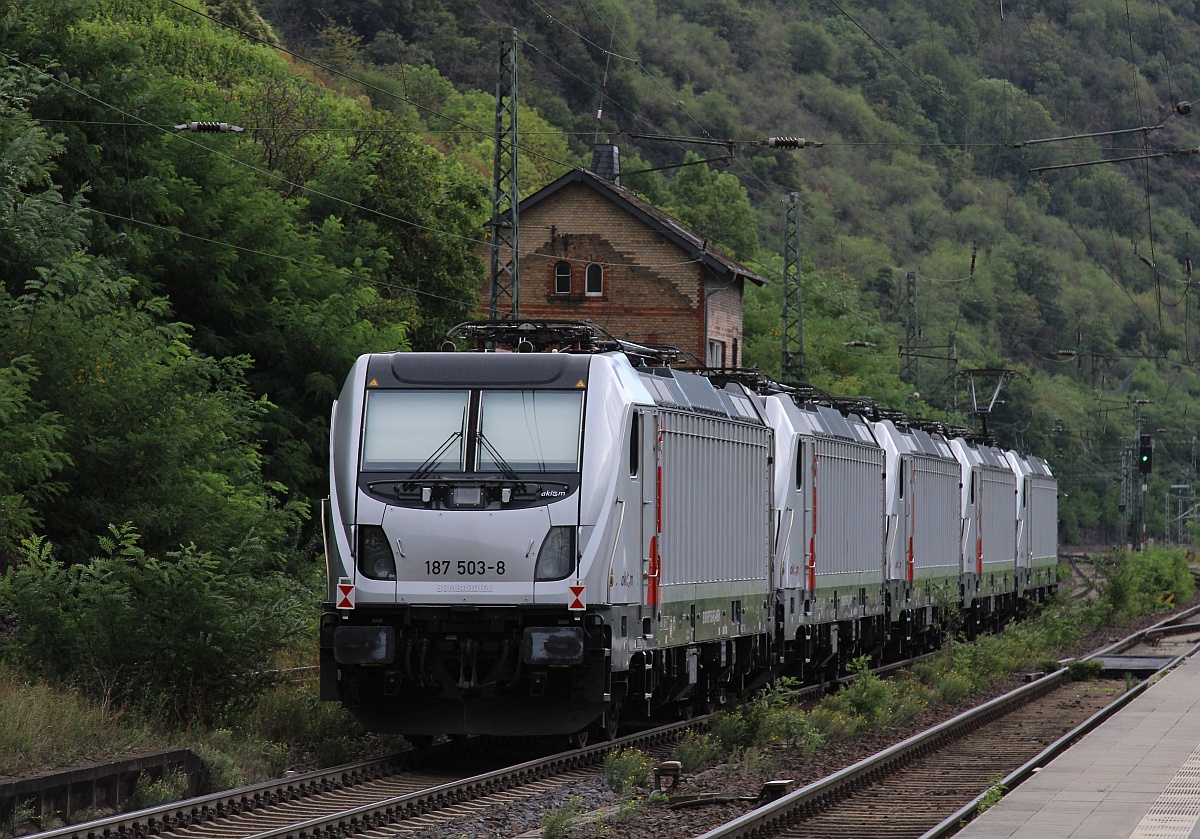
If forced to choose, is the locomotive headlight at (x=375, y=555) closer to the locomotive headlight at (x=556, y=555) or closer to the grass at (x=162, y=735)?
the locomotive headlight at (x=556, y=555)

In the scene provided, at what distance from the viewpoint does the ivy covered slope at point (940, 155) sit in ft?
390

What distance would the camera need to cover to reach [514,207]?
30547mm

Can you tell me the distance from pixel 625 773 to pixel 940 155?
16873cm

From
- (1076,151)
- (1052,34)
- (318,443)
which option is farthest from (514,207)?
(1052,34)

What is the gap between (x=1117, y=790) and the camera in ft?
43.8

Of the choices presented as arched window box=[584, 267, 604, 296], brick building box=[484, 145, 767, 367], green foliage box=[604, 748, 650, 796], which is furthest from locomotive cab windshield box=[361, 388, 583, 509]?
arched window box=[584, 267, 604, 296]

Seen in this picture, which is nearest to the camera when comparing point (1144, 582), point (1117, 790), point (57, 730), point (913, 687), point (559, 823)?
point (559, 823)

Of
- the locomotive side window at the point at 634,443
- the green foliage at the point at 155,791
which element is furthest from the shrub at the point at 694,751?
the green foliage at the point at 155,791

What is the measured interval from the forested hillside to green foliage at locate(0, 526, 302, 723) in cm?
9

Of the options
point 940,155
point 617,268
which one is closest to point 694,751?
point 617,268

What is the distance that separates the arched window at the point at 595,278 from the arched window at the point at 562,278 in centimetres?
65

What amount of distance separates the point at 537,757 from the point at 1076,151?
14029 centimetres

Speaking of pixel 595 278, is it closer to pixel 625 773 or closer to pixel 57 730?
pixel 625 773

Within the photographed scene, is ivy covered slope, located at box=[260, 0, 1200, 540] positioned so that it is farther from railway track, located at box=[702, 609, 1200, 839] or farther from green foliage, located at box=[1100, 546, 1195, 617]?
railway track, located at box=[702, 609, 1200, 839]
